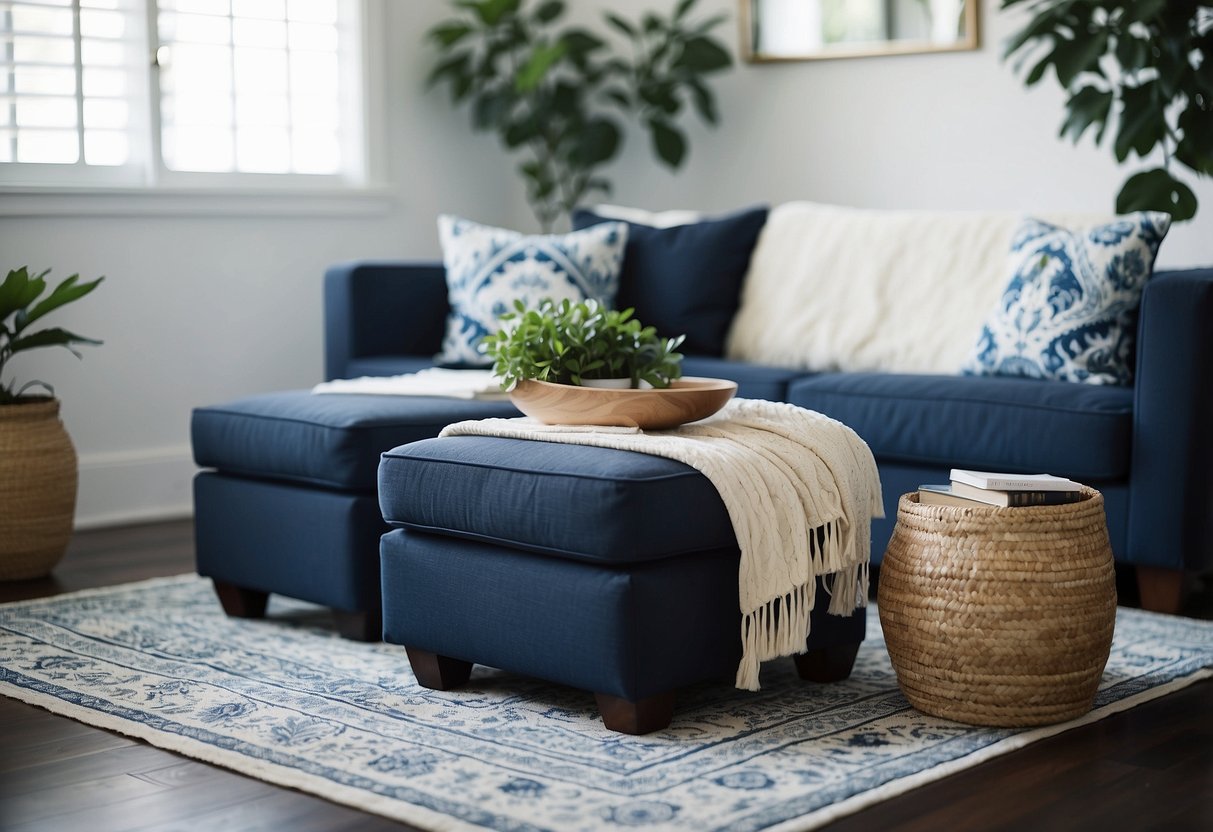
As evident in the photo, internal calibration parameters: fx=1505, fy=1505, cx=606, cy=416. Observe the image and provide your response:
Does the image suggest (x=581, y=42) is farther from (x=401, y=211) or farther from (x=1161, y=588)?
(x=1161, y=588)

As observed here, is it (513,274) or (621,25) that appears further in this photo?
(621,25)

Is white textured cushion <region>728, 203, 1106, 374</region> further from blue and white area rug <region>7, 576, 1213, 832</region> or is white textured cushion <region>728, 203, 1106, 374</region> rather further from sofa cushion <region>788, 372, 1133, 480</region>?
blue and white area rug <region>7, 576, 1213, 832</region>

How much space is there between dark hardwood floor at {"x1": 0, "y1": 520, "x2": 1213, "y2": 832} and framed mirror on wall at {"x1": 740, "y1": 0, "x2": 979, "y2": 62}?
8.42ft

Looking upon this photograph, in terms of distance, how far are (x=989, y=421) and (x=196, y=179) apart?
2527mm

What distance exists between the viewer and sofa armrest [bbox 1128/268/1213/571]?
2.96 metres

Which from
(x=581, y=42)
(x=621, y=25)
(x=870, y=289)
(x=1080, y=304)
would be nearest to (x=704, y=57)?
(x=621, y=25)

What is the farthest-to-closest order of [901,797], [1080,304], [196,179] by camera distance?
[196,179] < [1080,304] < [901,797]

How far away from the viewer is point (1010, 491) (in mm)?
2275

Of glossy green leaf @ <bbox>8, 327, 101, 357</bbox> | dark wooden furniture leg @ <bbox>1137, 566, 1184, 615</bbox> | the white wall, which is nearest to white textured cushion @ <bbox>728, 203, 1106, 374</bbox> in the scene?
the white wall

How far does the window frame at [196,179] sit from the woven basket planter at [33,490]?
808 mm

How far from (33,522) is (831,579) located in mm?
1944

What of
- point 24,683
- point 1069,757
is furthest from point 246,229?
point 1069,757

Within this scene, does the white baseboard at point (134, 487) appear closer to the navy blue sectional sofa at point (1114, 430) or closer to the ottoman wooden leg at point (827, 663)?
the navy blue sectional sofa at point (1114, 430)

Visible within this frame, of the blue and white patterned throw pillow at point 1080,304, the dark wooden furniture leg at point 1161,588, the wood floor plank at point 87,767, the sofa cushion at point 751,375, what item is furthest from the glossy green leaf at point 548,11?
the wood floor plank at point 87,767
